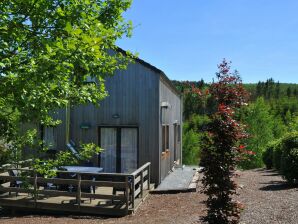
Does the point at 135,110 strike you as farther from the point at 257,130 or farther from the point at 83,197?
the point at 257,130

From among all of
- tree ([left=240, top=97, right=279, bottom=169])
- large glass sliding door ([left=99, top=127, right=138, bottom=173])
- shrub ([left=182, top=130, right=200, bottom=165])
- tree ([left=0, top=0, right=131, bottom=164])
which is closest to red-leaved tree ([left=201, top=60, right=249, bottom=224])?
tree ([left=0, top=0, right=131, bottom=164])

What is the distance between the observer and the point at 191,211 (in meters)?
10.5

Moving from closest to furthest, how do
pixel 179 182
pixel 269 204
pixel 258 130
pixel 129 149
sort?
1. pixel 269 204
2. pixel 129 149
3. pixel 179 182
4. pixel 258 130

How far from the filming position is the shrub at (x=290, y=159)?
13.0 m

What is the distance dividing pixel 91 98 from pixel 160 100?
32.3ft

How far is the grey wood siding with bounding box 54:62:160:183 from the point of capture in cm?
1461

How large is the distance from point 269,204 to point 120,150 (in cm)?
649

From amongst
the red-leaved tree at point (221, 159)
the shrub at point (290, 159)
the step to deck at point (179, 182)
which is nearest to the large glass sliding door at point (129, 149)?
the step to deck at point (179, 182)

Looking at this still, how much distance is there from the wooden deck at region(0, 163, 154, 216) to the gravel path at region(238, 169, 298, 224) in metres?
3.03

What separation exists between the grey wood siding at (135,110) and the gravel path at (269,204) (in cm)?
369

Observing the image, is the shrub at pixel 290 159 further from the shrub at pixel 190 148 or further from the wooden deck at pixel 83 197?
the shrub at pixel 190 148

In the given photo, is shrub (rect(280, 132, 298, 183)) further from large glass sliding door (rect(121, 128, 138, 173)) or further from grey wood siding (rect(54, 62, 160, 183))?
large glass sliding door (rect(121, 128, 138, 173))

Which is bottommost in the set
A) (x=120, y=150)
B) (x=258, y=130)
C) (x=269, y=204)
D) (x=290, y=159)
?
(x=269, y=204)

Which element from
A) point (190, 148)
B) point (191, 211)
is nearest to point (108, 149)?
point (191, 211)
